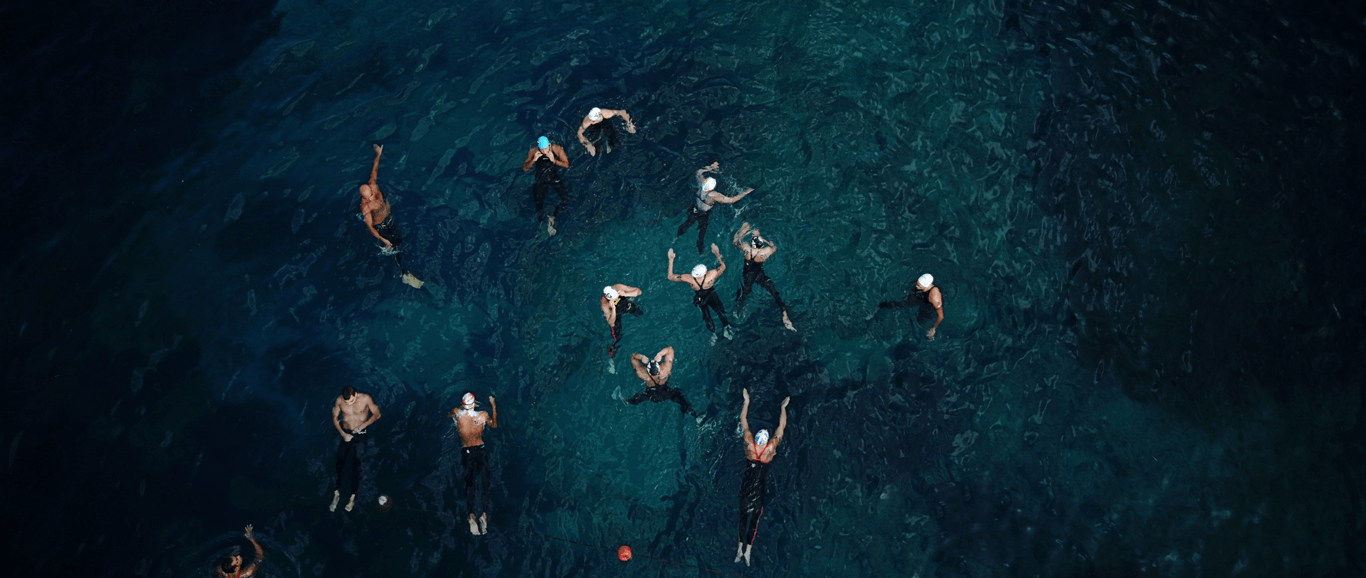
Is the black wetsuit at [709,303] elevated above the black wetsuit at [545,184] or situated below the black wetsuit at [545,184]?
below

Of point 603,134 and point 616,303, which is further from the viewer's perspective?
point 603,134

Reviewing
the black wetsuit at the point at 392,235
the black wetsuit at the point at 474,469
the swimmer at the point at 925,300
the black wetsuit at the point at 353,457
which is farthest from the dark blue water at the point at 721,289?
the swimmer at the point at 925,300

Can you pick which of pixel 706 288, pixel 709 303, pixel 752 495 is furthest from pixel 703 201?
pixel 752 495

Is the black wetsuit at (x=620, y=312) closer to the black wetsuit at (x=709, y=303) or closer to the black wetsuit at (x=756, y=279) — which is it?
the black wetsuit at (x=709, y=303)

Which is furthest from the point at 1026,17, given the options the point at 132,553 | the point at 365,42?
the point at 132,553

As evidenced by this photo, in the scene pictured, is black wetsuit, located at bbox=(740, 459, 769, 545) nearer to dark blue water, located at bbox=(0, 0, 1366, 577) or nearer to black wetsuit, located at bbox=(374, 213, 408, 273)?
dark blue water, located at bbox=(0, 0, 1366, 577)

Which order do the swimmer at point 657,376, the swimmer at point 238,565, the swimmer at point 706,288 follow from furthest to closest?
the swimmer at point 706,288, the swimmer at point 657,376, the swimmer at point 238,565

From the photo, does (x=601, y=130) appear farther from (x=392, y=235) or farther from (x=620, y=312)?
(x=392, y=235)
